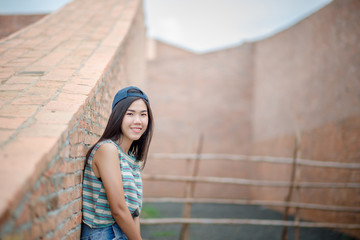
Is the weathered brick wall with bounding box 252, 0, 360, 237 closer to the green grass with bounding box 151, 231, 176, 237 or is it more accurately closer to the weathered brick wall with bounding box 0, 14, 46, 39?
the green grass with bounding box 151, 231, 176, 237

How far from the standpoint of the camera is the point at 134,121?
5.11ft

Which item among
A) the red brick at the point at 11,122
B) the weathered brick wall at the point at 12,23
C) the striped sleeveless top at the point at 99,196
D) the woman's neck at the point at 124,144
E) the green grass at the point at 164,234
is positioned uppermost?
the weathered brick wall at the point at 12,23

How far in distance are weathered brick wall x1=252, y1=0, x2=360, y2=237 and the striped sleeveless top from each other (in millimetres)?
4721

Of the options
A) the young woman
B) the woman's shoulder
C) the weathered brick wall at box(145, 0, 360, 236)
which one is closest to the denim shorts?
the young woman

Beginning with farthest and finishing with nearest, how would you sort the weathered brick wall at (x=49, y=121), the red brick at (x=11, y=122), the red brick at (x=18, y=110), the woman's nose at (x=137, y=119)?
the woman's nose at (x=137, y=119)
the red brick at (x=18, y=110)
the red brick at (x=11, y=122)
the weathered brick wall at (x=49, y=121)

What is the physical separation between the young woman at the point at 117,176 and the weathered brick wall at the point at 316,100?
470 cm

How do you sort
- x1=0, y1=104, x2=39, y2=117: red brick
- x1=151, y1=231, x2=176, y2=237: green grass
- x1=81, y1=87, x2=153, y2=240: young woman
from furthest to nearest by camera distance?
x1=151, y1=231, x2=176, y2=237: green grass → x1=81, y1=87, x2=153, y2=240: young woman → x1=0, y1=104, x2=39, y2=117: red brick

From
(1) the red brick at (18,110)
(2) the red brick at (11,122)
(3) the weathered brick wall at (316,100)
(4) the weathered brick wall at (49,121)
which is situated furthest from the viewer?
(3) the weathered brick wall at (316,100)

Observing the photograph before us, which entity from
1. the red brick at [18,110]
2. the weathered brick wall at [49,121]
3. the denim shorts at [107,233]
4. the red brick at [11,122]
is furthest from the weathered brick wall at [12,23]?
the denim shorts at [107,233]

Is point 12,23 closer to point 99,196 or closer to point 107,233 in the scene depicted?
point 99,196

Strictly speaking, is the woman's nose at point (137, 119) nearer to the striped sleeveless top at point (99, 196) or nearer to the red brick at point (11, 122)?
the striped sleeveless top at point (99, 196)

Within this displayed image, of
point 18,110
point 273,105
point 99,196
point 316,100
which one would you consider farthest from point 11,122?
point 273,105

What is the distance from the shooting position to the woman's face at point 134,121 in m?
1.56

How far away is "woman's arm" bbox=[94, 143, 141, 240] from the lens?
Answer: 132 cm
